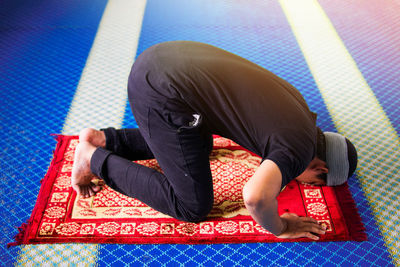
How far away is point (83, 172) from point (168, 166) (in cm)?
42

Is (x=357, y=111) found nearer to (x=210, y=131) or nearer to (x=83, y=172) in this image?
(x=210, y=131)

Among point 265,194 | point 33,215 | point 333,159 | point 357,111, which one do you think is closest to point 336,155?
point 333,159

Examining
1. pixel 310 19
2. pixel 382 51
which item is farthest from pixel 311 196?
pixel 310 19

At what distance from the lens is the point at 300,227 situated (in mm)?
1474

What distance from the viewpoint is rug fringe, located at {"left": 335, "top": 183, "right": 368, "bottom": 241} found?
4.94 feet

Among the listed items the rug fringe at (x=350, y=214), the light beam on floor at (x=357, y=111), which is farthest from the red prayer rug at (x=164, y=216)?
the light beam on floor at (x=357, y=111)

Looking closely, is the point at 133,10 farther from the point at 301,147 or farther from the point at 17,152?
the point at 301,147

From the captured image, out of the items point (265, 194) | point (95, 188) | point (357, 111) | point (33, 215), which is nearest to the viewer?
point (265, 194)

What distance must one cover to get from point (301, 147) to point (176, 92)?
435 millimetres

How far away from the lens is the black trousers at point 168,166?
129 cm

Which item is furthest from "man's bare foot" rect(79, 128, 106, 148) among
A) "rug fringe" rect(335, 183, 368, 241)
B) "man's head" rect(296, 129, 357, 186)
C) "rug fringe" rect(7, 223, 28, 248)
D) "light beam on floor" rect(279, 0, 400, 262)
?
"light beam on floor" rect(279, 0, 400, 262)

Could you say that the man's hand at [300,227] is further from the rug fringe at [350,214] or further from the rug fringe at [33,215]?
the rug fringe at [33,215]

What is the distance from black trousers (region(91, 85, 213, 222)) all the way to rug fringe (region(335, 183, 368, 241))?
57 centimetres

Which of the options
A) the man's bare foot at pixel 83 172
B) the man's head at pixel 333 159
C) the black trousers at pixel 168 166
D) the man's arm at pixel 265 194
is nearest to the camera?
the man's arm at pixel 265 194
